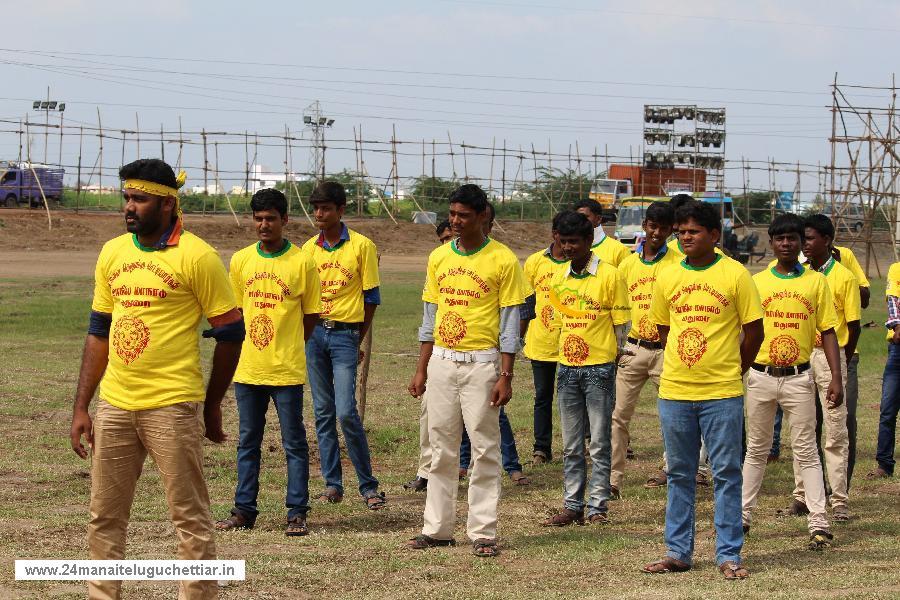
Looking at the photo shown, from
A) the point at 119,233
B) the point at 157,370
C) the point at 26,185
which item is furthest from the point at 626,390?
the point at 26,185

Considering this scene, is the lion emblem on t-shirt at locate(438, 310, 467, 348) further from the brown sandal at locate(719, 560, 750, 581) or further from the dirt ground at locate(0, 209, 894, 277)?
the dirt ground at locate(0, 209, 894, 277)

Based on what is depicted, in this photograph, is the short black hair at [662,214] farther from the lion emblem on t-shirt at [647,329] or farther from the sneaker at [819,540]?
the sneaker at [819,540]

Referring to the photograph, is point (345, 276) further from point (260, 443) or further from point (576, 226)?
point (576, 226)

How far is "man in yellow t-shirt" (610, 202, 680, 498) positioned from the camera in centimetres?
1013

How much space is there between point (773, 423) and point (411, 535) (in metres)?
2.44

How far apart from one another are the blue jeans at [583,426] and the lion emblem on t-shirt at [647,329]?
3.94 ft

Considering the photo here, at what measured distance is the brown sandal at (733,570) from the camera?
7348mm

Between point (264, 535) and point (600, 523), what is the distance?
2.31 meters

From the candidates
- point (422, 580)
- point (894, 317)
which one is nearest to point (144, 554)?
point (422, 580)

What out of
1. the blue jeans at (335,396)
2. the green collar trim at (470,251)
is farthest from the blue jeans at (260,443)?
the green collar trim at (470,251)

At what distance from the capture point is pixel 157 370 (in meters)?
5.94

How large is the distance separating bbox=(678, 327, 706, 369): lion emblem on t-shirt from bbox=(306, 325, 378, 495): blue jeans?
2.79 meters

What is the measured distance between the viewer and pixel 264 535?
330 inches

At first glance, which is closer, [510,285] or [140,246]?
[140,246]
